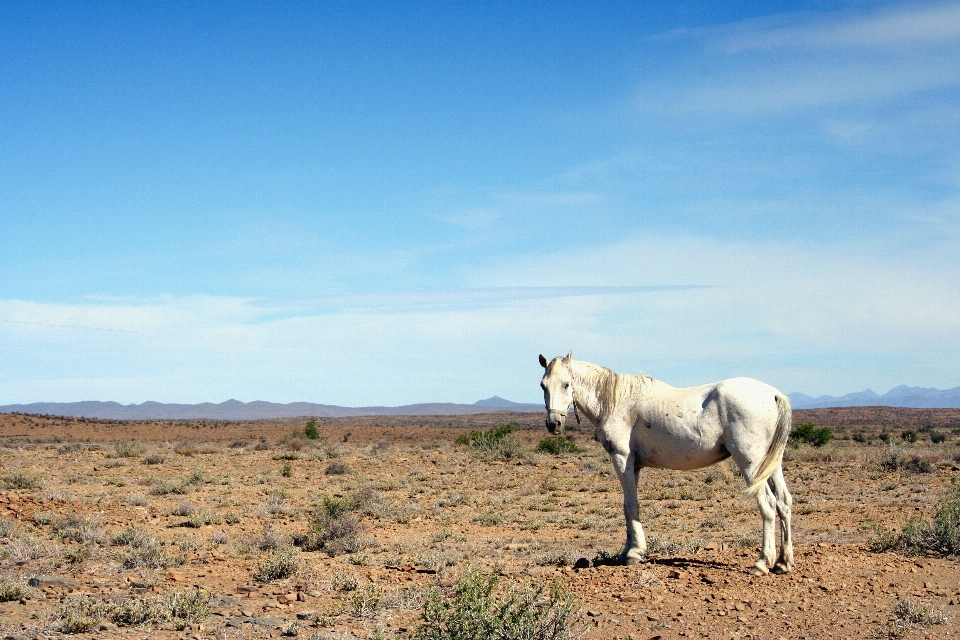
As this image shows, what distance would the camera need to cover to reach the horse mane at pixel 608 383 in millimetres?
9477

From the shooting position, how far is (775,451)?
8.70 meters

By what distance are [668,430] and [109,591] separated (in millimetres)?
6201

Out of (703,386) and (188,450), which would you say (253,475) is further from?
(703,386)

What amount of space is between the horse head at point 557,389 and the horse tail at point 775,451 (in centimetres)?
210

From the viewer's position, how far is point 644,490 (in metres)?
19.9

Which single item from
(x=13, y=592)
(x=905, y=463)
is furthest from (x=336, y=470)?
(x=13, y=592)

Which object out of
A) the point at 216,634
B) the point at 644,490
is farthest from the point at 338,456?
the point at 216,634

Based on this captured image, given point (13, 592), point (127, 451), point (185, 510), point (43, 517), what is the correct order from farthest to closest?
point (127, 451) → point (185, 510) → point (43, 517) → point (13, 592)

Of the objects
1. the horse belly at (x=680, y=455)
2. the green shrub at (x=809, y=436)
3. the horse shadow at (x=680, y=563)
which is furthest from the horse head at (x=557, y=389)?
the green shrub at (x=809, y=436)

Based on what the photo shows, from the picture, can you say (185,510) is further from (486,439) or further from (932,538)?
(486,439)

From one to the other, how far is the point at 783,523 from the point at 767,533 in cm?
20

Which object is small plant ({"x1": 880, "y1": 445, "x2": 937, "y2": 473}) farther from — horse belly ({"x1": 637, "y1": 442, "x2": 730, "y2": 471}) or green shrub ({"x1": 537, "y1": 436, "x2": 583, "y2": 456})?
horse belly ({"x1": 637, "y1": 442, "x2": 730, "y2": 471})

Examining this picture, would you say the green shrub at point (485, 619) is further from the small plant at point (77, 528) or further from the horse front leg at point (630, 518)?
the small plant at point (77, 528)

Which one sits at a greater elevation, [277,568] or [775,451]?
[775,451]
